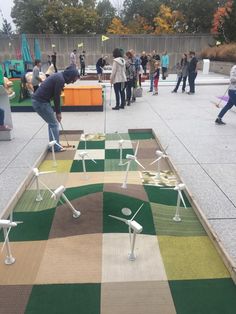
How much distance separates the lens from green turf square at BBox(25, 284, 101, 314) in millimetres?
2459

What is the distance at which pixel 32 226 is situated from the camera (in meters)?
3.60

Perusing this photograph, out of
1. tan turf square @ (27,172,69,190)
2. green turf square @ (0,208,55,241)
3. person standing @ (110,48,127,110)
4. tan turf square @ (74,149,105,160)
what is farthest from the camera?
person standing @ (110,48,127,110)

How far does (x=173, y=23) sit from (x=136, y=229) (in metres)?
46.6

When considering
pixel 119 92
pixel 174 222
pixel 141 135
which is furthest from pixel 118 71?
pixel 174 222

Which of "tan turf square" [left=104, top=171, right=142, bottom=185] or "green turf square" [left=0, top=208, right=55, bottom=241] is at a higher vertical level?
"green turf square" [left=0, top=208, right=55, bottom=241]

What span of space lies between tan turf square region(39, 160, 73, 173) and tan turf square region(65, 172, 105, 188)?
11.0 inches

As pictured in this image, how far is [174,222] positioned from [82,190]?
1.31 metres

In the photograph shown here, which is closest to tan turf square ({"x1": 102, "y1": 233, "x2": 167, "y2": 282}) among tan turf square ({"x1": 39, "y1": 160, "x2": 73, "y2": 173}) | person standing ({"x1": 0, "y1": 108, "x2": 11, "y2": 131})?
tan turf square ({"x1": 39, "y1": 160, "x2": 73, "y2": 173})

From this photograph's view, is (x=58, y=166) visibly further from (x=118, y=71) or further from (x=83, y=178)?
(x=118, y=71)

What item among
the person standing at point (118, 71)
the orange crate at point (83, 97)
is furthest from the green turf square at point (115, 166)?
the orange crate at point (83, 97)

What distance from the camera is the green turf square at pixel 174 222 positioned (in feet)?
11.5

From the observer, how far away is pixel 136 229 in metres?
2.72

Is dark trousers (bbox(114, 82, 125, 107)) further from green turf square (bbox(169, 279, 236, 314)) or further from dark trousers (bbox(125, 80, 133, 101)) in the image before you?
green turf square (bbox(169, 279, 236, 314))

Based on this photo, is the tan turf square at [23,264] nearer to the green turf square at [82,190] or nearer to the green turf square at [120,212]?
the green turf square at [120,212]
